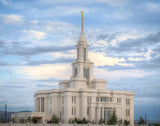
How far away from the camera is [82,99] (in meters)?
93.4

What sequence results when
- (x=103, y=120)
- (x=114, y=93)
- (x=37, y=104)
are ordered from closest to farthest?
(x=103, y=120) < (x=114, y=93) < (x=37, y=104)

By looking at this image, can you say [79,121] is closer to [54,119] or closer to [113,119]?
[54,119]

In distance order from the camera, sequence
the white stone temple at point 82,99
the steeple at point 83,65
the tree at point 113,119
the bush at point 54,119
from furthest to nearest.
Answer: the steeple at point 83,65 < the white stone temple at point 82,99 < the bush at point 54,119 < the tree at point 113,119

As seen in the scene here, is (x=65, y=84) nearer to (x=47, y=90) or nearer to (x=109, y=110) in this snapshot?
(x=47, y=90)

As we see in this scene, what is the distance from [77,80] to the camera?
3834 inches

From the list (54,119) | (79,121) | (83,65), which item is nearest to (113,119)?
(79,121)

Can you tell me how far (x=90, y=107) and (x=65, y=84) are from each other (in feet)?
41.3

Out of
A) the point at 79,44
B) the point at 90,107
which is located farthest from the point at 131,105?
the point at 79,44

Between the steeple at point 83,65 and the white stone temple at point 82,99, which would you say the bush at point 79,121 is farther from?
the steeple at point 83,65

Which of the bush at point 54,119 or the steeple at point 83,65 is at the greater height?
the steeple at point 83,65

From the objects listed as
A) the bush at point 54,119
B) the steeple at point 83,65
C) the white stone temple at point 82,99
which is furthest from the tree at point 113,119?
the steeple at point 83,65

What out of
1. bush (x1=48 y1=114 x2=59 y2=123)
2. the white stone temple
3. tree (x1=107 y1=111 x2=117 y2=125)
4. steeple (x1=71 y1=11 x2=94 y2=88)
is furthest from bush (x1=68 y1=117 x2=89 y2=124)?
steeple (x1=71 y1=11 x2=94 y2=88)

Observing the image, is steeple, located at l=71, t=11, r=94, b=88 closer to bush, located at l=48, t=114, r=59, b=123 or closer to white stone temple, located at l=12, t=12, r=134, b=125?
white stone temple, located at l=12, t=12, r=134, b=125

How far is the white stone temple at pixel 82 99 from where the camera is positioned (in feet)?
303
